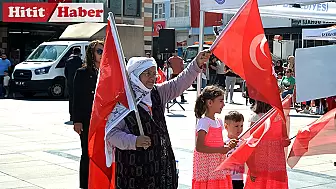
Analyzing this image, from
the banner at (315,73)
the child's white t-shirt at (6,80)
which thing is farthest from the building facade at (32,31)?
the banner at (315,73)

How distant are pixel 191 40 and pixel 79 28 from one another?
2997 centimetres

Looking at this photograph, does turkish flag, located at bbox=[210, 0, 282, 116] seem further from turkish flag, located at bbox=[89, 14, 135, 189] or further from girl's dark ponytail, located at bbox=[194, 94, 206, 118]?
turkish flag, located at bbox=[89, 14, 135, 189]

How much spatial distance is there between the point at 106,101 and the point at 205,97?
1.14 metres

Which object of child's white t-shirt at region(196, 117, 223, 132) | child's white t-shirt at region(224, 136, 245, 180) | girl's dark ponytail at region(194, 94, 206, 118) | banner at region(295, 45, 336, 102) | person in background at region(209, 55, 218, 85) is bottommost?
person in background at region(209, 55, 218, 85)

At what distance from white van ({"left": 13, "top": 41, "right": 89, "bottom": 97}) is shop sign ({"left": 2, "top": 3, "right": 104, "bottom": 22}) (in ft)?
18.6

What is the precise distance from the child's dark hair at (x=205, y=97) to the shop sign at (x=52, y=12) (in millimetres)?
24086

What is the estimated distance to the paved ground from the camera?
7867 millimetres

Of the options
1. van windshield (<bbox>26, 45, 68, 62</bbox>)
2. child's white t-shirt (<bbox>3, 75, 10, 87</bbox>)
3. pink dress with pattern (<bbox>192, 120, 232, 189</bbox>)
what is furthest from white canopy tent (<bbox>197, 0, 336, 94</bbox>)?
child's white t-shirt (<bbox>3, 75, 10, 87</bbox>)

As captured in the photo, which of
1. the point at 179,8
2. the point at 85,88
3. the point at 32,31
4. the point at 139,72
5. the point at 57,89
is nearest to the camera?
the point at 139,72

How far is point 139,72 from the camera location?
452 cm

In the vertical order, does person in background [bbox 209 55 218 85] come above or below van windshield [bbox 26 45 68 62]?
below

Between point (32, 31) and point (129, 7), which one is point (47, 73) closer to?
point (32, 31)

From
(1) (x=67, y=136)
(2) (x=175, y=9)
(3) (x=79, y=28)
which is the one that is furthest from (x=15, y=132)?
(2) (x=175, y=9)

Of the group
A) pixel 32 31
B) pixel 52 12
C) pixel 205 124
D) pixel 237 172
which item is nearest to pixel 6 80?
pixel 52 12
